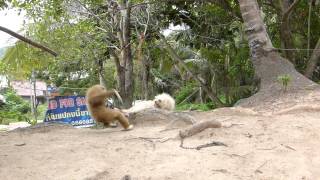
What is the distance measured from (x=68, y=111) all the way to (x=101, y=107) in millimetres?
4834

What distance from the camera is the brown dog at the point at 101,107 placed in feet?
22.5

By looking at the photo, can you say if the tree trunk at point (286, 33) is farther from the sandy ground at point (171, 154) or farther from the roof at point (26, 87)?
the roof at point (26, 87)

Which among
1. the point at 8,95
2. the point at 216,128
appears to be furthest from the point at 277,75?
the point at 8,95

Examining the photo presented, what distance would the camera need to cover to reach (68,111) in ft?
38.1

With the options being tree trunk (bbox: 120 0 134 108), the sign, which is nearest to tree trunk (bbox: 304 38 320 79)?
the sign

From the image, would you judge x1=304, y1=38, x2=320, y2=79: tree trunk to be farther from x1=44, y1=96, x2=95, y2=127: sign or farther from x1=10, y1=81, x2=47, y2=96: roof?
x1=10, y1=81, x2=47, y2=96: roof

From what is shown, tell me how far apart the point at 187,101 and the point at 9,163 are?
17889mm

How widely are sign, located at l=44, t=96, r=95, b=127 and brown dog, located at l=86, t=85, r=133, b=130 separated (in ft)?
14.0

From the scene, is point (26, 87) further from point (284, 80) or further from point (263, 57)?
point (284, 80)

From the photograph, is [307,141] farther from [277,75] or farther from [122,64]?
[122,64]

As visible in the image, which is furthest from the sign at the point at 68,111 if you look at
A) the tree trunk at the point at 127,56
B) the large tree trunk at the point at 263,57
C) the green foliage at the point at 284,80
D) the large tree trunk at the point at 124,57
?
the green foliage at the point at 284,80

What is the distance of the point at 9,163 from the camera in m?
4.82

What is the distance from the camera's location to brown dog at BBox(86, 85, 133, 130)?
270 inches

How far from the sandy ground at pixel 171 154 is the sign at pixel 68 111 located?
4.69 metres
